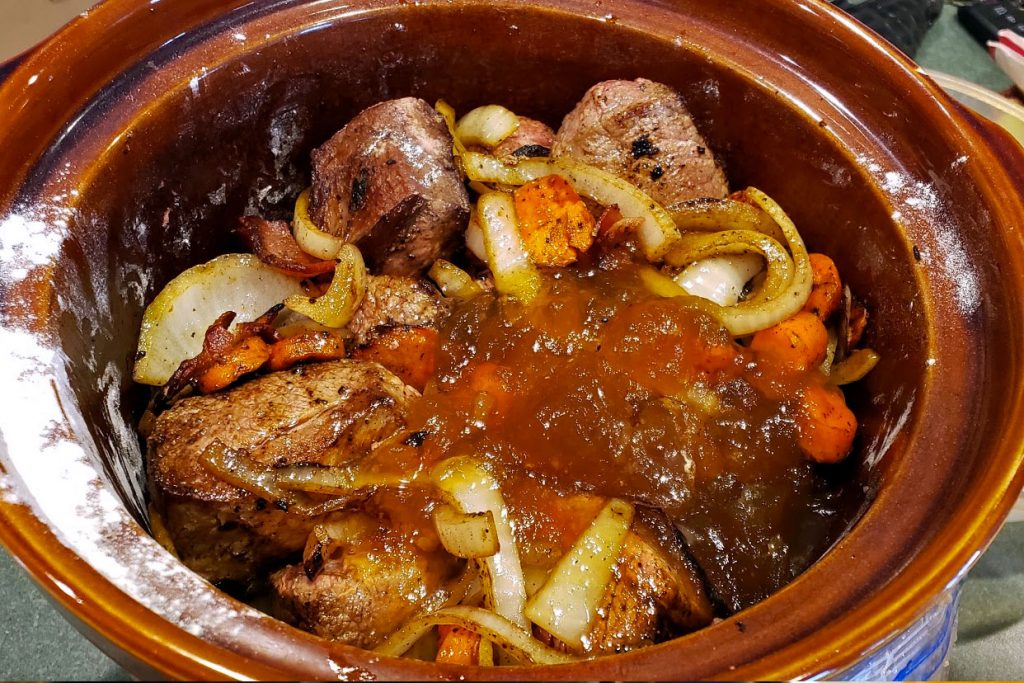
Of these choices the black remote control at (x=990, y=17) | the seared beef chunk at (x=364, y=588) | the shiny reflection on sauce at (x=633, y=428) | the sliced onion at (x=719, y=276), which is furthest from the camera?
the black remote control at (x=990, y=17)

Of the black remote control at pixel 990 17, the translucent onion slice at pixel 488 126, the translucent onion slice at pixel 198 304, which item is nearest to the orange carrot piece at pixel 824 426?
the translucent onion slice at pixel 488 126

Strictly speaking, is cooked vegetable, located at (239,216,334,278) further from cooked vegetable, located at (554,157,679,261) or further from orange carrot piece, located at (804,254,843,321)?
orange carrot piece, located at (804,254,843,321)

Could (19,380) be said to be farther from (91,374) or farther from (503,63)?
(503,63)

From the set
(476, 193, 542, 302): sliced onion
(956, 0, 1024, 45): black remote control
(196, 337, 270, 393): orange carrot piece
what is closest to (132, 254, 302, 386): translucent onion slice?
(196, 337, 270, 393): orange carrot piece

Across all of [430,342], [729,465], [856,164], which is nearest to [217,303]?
[430,342]

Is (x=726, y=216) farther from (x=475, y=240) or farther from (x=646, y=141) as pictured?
(x=475, y=240)

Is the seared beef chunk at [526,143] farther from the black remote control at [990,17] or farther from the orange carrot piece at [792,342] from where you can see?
the black remote control at [990,17]
